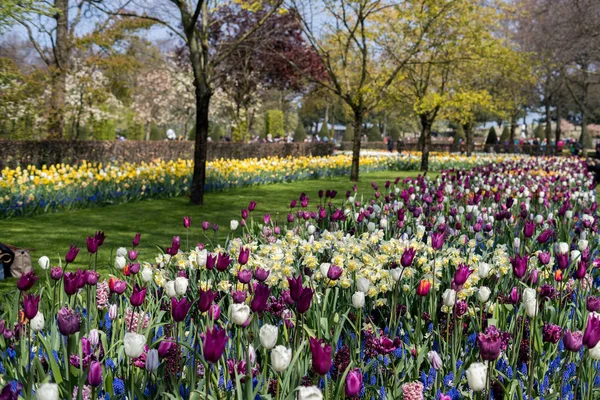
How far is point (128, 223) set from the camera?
8.40m

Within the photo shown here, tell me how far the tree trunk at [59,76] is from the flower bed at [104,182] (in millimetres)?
3411

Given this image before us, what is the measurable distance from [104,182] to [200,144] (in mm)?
1897

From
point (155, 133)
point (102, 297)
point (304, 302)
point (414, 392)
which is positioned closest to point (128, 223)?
point (102, 297)

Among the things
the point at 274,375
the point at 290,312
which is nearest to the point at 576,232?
the point at 290,312

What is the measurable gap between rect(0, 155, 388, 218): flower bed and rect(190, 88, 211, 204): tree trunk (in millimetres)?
1065

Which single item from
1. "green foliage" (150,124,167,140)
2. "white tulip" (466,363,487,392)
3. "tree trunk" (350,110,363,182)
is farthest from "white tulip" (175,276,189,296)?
"green foliage" (150,124,167,140)

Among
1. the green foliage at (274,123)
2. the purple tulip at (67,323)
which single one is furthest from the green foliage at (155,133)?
the purple tulip at (67,323)

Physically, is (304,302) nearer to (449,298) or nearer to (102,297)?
(449,298)

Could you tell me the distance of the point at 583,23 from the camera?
1727cm

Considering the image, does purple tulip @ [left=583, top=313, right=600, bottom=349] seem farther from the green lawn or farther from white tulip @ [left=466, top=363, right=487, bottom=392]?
the green lawn

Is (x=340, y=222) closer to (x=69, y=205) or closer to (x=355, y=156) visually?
(x=69, y=205)

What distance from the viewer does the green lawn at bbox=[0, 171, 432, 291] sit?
263 inches

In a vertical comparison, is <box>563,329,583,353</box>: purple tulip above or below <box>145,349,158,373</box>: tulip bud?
above

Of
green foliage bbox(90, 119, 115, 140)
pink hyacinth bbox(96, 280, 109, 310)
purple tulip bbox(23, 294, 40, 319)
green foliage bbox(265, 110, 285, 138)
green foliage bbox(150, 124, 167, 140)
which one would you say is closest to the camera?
purple tulip bbox(23, 294, 40, 319)
